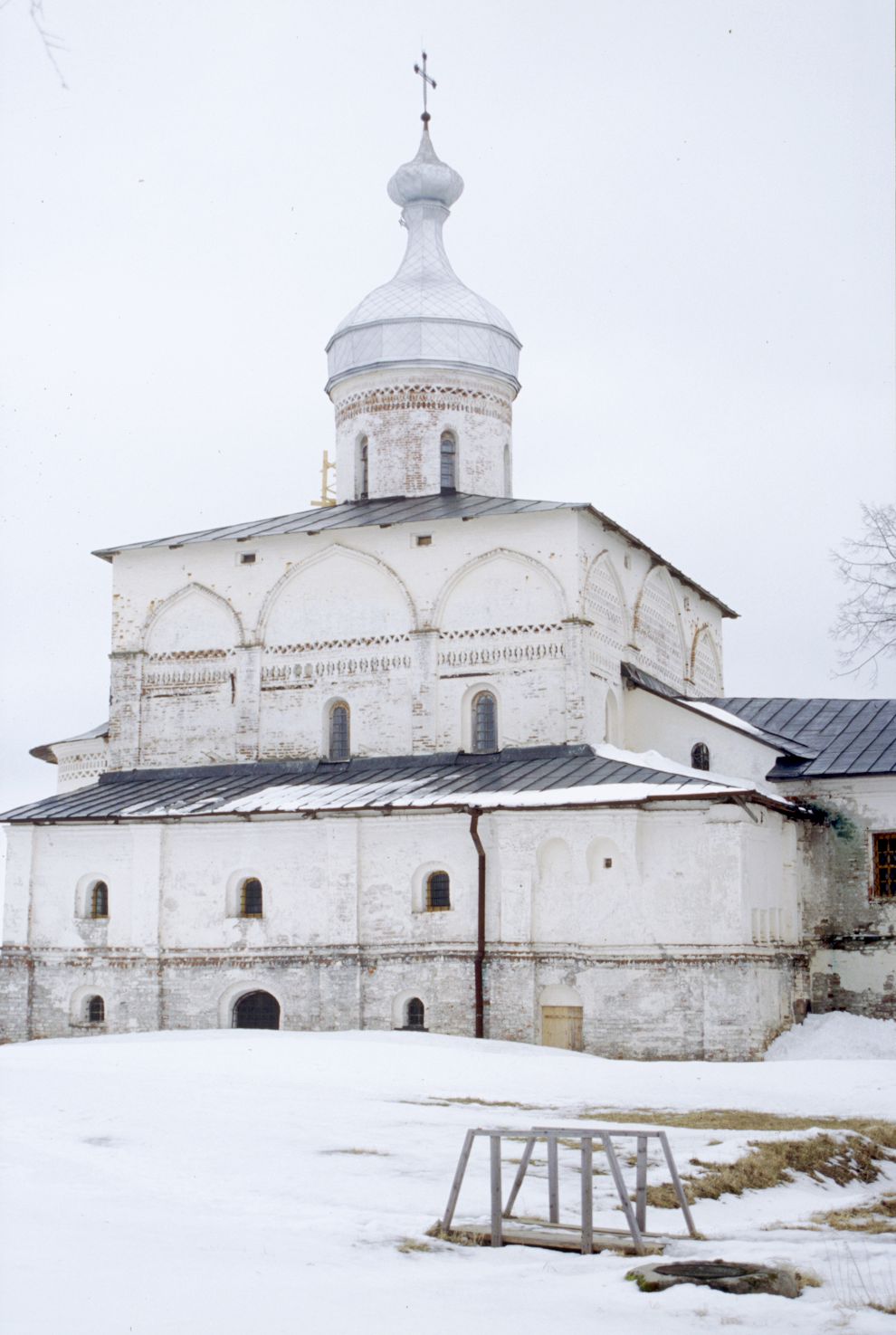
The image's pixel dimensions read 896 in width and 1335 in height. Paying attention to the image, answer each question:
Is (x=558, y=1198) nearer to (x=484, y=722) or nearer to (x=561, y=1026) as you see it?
(x=561, y=1026)

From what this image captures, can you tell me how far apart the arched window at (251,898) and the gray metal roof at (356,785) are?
1.16 meters

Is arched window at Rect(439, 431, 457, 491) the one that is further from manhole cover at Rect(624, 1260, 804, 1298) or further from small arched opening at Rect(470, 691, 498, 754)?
manhole cover at Rect(624, 1260, 804, 1298)

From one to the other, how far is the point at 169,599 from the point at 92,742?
15.9ft

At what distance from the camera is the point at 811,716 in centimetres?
2738

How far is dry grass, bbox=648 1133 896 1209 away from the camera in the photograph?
10531 mm

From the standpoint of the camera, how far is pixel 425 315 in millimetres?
29234

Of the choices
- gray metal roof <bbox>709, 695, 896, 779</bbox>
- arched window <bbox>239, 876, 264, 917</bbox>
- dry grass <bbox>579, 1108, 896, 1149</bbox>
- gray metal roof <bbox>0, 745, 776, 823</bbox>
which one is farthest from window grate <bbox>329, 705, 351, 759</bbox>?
dry grass <bbox>579, 1108, 896, 1149</bbox>

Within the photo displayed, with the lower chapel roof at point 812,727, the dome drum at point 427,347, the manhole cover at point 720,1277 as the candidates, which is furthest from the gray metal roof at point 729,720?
the manhole cover at point 720,1277

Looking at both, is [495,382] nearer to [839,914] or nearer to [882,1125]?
[839,914]

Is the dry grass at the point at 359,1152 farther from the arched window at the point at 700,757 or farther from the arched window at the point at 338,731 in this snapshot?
the arched window at the point at 700,757

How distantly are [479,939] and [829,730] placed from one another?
7.80 meters

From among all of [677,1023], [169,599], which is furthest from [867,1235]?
[169,599]

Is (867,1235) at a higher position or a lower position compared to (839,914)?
lower

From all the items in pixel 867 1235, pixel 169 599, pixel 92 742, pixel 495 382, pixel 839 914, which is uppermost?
pixel 495 382
